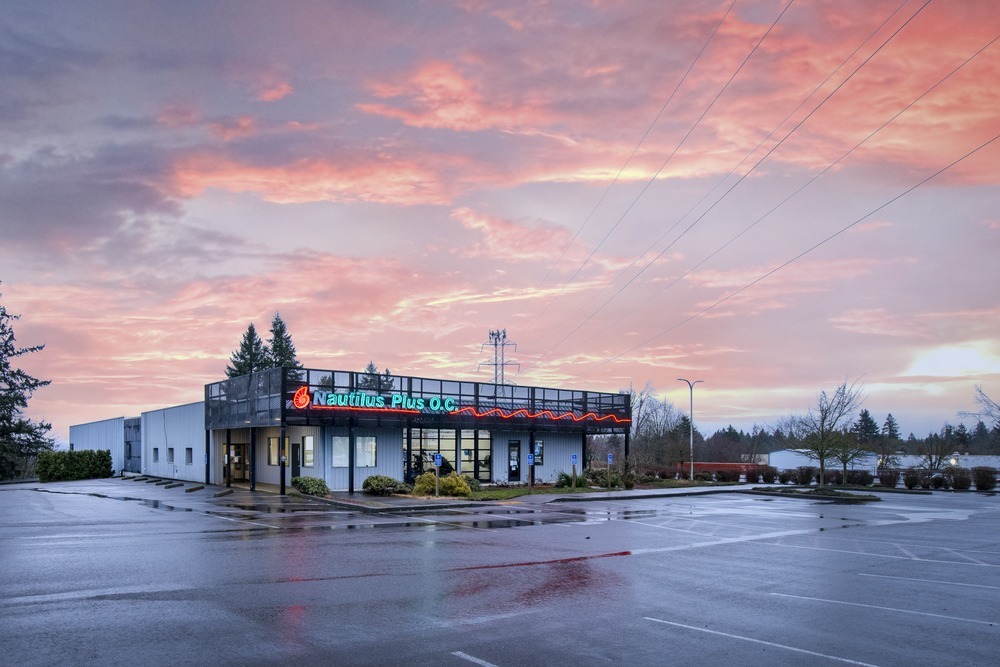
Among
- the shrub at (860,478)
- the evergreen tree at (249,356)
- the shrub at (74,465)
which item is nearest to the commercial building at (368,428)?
the shrub at (74,465)

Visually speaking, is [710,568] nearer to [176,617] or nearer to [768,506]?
[176,617]

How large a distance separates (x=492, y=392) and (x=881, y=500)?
21.8m

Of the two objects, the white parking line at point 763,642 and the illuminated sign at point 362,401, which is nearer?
the white parking line at point 763,642

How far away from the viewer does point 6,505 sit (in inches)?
1294

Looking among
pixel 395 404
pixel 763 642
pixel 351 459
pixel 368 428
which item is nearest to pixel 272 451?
pixel 368 428

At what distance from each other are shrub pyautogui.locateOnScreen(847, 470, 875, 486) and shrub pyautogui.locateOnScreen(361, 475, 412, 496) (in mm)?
34549

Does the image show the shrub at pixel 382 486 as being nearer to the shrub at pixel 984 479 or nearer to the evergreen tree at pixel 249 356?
the shrub at pixel 984 479

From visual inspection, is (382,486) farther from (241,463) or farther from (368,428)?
(241,463)

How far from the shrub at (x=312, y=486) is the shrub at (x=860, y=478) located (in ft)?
125

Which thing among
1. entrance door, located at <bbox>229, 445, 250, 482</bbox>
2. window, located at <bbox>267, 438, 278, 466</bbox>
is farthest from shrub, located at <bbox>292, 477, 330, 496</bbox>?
entrance door, located at <bbox>229, 445, 250, 482</bbox>

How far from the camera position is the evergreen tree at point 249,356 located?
344 ft

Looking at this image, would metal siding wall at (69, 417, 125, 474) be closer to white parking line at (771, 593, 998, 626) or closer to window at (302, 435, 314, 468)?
window at (302, 435, 314, 468)

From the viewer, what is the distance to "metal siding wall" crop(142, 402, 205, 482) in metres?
48.2

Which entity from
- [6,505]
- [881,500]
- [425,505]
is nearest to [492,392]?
[425,505]
